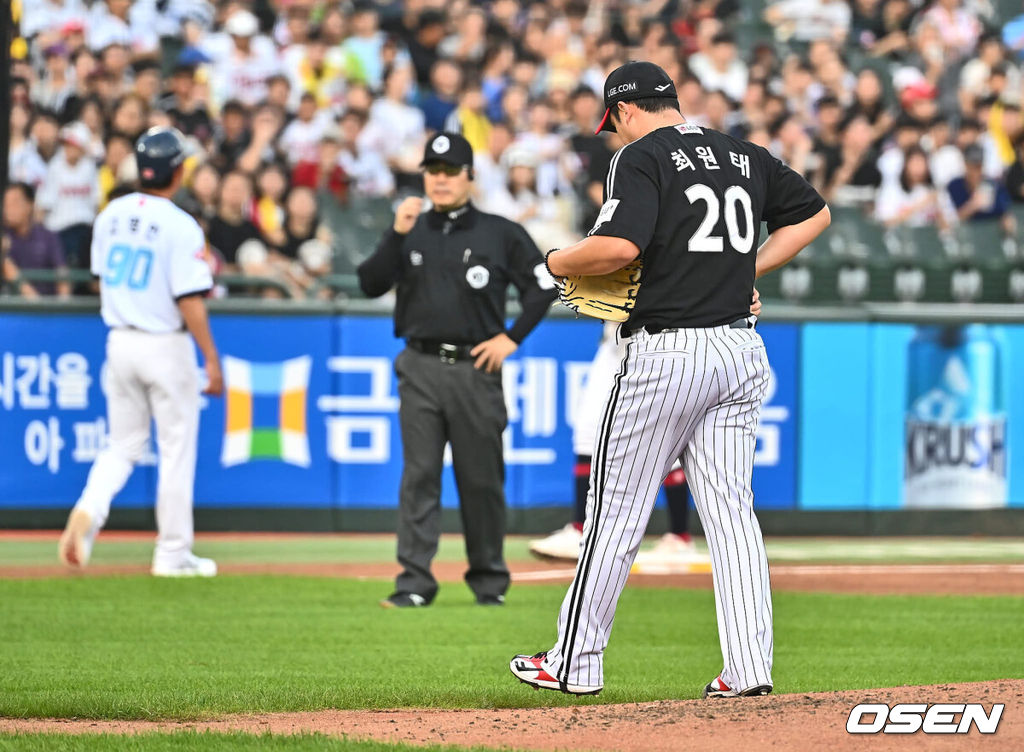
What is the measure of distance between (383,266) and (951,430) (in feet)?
19.7

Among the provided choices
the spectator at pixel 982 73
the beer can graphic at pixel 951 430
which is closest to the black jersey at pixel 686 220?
the beer can graphic at pixel 951 430

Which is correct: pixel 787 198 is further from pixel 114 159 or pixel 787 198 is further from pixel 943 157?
pixel 943 157

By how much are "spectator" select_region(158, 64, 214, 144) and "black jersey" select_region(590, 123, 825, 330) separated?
10.5 m

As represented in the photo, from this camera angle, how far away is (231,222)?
13648 millimetres

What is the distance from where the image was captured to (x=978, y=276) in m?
14.6

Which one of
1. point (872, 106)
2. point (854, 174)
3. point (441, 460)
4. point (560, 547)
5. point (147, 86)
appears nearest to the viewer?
point (441, 460)

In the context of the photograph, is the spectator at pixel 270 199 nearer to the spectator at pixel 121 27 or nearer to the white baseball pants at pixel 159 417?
the spectator at pixel 121 27

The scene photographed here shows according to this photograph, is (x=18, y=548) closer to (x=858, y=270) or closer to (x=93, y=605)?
(x=93, y=605)

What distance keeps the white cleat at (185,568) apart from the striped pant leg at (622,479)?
4.63m

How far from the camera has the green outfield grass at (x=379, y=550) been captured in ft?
36.3

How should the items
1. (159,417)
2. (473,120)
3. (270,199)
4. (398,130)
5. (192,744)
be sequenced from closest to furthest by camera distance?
(192,744)
(159,417)
(270,199)
(398,130)
(473,120)

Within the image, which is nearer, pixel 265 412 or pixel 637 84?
pixel 637 84

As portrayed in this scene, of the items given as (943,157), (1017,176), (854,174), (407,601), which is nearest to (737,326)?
(407,601)

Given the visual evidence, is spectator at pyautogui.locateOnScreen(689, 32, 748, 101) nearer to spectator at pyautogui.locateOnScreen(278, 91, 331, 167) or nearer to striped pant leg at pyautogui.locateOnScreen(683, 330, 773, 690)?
spectator at pyautogui.locateOnScreen(278, 91, 331, 167)
